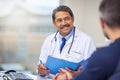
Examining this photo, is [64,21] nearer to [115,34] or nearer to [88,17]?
[115,34]

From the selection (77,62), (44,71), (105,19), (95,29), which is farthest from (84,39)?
(95,29)

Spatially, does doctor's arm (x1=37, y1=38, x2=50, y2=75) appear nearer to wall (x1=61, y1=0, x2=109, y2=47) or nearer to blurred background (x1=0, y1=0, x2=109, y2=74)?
blurred background (x1=0, y1=0, x2=109, y2=74)

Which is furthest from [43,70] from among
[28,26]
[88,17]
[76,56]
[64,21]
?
[88,17]

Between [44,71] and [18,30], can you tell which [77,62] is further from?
[18,30]

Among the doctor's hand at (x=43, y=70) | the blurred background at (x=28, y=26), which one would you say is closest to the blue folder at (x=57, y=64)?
the doctor's hand at (x=43, y=70)

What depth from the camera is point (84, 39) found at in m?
2.04

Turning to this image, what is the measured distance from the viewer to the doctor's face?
2.06 metres

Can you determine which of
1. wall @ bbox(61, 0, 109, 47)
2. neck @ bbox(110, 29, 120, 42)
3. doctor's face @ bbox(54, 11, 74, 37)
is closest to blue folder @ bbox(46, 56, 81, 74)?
doctor's face @ bbox(54, 11, 74, 37)

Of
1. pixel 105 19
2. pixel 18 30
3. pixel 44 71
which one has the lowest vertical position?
pixel 44 71

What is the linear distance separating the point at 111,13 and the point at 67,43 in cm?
127

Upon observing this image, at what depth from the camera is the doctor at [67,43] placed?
2.02 meters

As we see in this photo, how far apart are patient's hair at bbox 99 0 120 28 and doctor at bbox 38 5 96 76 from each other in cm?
121

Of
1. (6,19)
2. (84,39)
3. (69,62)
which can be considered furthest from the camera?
(6,19)

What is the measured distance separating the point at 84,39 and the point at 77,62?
23cm
